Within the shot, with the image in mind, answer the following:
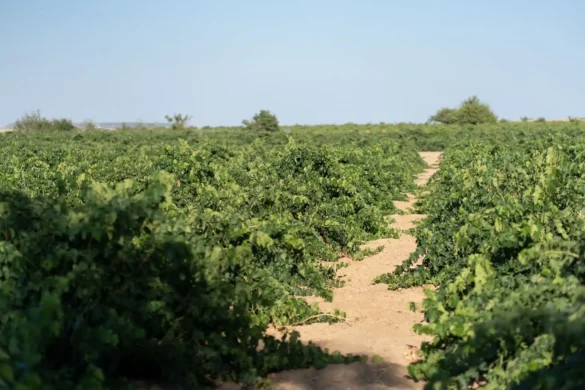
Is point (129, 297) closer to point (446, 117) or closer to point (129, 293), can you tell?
point (129, 293)

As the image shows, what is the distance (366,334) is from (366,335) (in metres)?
0.05

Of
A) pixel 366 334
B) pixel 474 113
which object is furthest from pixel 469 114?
pixel 366 334

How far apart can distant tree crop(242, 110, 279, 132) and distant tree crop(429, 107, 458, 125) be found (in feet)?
70.7

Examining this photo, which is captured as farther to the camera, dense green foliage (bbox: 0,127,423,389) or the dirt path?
the dirt path

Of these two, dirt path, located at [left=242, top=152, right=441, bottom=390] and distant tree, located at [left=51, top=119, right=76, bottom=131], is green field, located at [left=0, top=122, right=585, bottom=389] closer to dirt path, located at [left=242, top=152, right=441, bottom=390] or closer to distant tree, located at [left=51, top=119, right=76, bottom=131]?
dirt path, located at [left=242, top=152, right=441, bottom=390]

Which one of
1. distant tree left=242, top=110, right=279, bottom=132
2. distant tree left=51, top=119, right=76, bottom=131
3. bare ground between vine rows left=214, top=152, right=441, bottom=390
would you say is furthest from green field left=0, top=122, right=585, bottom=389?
distant tree left=51, top=119, right=76, bottom=131

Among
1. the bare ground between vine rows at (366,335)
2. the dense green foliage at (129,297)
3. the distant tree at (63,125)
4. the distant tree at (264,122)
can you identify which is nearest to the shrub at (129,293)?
the dense green foliage at (129,297)

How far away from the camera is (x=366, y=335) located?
8148 mm

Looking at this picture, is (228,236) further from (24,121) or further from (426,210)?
(24,121)

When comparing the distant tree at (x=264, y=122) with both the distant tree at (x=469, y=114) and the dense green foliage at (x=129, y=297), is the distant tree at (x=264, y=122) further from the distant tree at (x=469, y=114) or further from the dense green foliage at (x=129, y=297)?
the dense green foliage at (x=129, y=297)

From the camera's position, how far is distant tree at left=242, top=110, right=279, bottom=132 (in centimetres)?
6500

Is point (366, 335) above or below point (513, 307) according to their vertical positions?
below

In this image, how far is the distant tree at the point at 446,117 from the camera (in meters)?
81.2

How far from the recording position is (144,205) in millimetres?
6574
